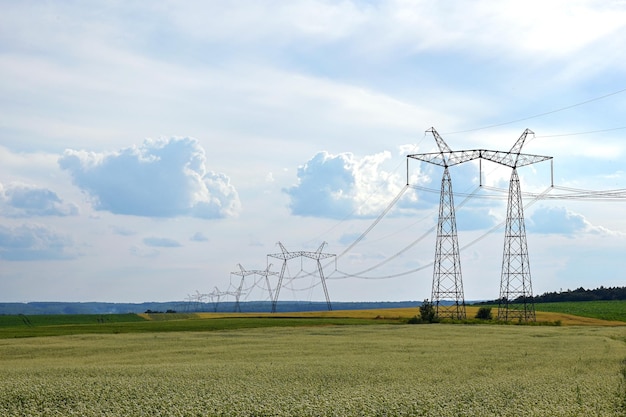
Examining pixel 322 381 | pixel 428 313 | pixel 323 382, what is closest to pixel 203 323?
pixel 428 313

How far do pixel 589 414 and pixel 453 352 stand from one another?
3054 cm

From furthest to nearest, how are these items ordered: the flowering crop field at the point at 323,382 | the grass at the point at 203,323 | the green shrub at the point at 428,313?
the green shrub at the point at 428,313 → the grass at the point at 203,323 → the flowering crop field at the point at 323,382

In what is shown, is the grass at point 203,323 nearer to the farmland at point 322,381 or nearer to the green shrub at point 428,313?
the green shrub at point 428,313

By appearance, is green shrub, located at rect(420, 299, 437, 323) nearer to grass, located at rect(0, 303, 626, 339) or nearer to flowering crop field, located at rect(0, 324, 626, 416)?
grass, located at rect(0, 303, 626, 339)

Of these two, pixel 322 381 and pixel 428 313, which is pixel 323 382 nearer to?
pixel 322 381

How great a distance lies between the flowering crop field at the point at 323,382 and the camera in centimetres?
3128

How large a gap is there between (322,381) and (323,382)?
349 millimetres

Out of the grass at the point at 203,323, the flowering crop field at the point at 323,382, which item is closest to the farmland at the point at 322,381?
the flowering crop field at the point at 323,382

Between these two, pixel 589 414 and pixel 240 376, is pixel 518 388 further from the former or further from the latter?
pixel 240 376

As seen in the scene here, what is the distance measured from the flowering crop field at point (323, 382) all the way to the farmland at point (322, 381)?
60mm

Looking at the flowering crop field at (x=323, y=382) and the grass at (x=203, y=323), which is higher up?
the flowering crop field at (x=323, y=382)

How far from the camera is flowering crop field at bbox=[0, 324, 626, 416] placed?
3128 centimetres

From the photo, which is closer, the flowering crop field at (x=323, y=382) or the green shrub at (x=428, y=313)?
the flowering crop field at (x=323, y=382)

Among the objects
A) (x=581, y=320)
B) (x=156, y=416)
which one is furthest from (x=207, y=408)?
(x=581, y=320)
